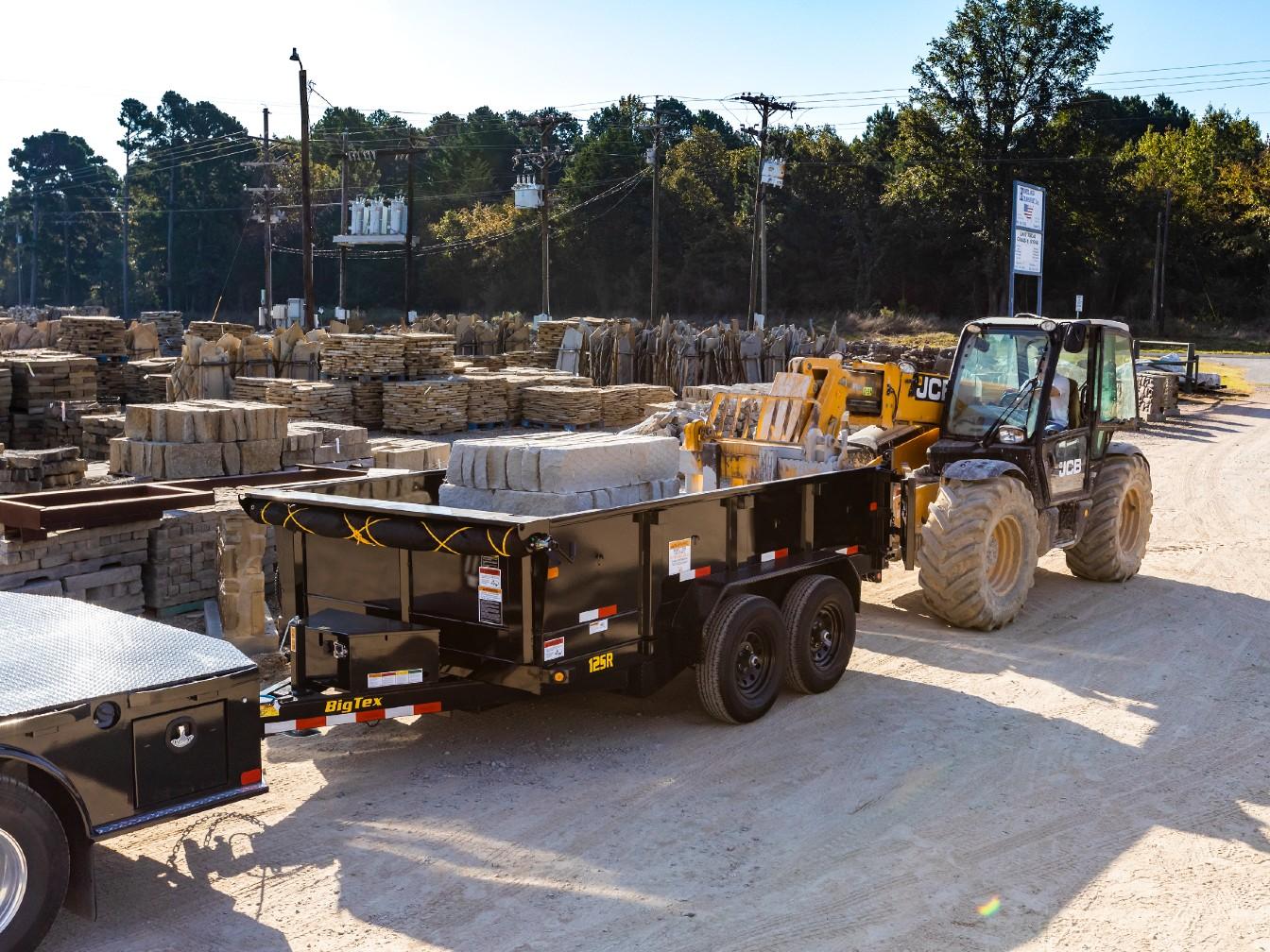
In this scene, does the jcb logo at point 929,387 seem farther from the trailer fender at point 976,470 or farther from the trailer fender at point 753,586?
the trailer fender at point 753,586

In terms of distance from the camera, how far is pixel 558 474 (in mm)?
7695

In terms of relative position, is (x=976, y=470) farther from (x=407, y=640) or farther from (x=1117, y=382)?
(x=407, y=640)

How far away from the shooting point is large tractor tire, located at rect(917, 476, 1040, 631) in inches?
415

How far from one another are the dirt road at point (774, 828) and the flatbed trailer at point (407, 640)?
500mm

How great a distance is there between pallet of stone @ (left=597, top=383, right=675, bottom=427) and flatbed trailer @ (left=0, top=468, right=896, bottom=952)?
16254 mm

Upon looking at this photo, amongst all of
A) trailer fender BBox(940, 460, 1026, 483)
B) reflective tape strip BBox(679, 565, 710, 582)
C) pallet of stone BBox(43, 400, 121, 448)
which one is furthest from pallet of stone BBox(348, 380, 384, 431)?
reflective tape strip BBox(679, 565, 710, 582)

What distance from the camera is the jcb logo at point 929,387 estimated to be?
1203 centimetres

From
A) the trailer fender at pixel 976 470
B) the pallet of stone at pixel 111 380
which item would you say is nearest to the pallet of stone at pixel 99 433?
the pallet of stone at pixel 111 380

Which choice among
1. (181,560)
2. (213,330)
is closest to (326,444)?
(181,560)

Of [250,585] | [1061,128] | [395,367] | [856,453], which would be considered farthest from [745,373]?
[1061,128]

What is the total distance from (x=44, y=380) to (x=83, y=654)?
52.9 feet

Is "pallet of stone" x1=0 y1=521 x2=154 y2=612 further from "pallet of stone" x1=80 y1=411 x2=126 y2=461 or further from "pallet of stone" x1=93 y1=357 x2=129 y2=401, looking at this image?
"pallet of stone" x1=93 y1=357 x2=129 y2=401

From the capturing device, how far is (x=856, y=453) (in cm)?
1159

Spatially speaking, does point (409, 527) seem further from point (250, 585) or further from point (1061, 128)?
point (1061, 128)
